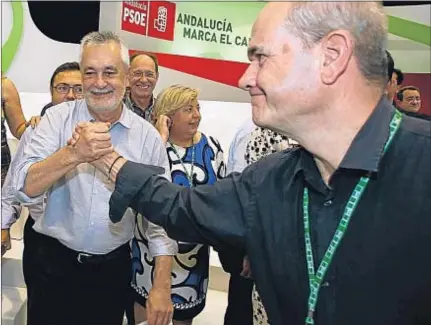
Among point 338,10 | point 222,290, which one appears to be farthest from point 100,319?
point 338,10

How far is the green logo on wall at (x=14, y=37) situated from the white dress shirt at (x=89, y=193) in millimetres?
701

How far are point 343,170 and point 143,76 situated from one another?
144 centimetres

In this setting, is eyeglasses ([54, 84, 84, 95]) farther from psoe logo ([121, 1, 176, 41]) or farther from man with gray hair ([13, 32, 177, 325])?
man with gray hair ([13, 32, 177, 325])

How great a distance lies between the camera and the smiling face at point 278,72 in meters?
0.76

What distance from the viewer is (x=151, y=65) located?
2.08 meters

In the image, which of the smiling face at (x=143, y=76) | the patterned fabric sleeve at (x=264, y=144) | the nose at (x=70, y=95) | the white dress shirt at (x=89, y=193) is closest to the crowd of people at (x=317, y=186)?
the white dress shirt at (x=89, y=193)

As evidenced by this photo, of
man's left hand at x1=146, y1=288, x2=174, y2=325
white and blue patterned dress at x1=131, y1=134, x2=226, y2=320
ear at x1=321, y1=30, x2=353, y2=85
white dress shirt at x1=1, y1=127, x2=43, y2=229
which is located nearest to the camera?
ear at x1=321, y1=30, x2=353, y2=85

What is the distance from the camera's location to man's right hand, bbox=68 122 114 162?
990mm

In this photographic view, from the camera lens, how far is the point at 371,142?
2.46 ft

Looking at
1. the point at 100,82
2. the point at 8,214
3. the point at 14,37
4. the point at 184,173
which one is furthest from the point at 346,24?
the point at 14,37

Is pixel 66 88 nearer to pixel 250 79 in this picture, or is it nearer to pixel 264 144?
pixel 264 144

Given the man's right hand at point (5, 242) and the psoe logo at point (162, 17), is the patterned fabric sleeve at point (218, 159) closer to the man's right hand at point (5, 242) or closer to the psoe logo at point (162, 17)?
the psoe logo at point (162, 17)

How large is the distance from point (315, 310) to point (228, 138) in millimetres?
1314

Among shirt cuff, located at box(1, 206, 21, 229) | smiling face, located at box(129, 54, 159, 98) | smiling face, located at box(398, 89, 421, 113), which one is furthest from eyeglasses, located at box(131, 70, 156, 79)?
smiling face, located at box(398, 89, 421, 113)
